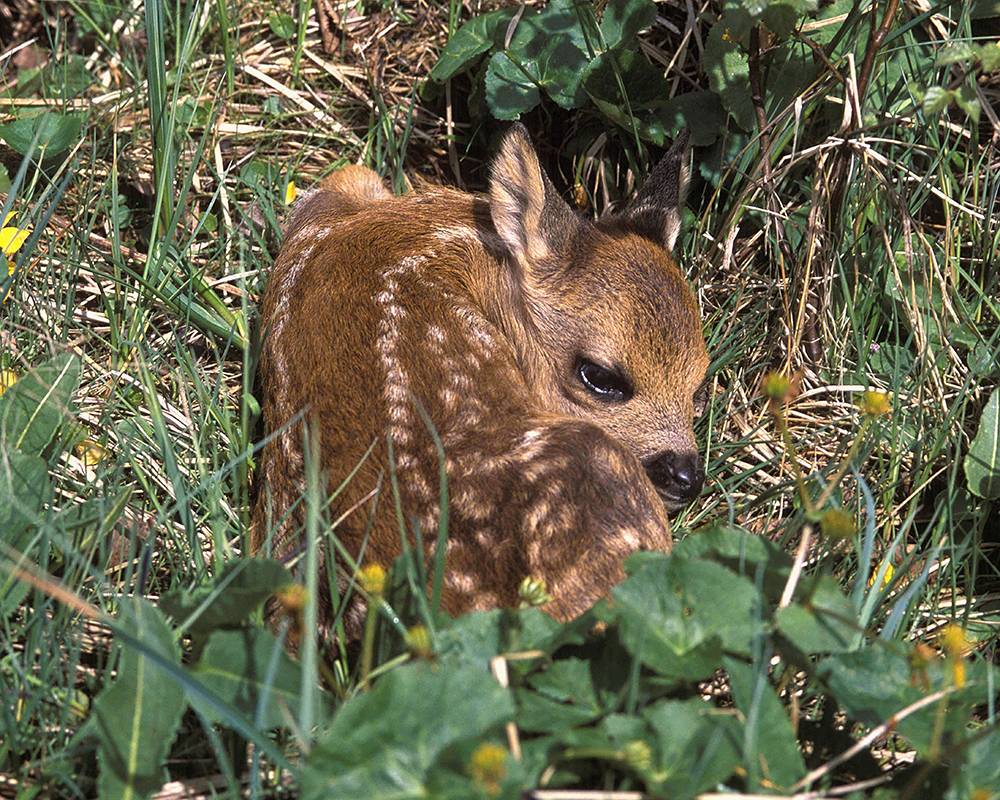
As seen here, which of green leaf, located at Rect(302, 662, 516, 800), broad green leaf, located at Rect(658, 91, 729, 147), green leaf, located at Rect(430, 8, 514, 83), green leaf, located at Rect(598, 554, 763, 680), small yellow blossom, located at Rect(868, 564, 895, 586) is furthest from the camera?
green leaf, located at Rect(430, 8, 514, 83)

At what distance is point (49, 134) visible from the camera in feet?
12.6

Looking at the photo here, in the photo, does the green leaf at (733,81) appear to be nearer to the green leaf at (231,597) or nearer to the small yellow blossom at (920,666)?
the small yellow blossom at (920,666)

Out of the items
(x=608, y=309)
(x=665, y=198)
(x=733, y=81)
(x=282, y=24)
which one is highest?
(x=282, y=24)

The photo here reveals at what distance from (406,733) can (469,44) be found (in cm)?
335

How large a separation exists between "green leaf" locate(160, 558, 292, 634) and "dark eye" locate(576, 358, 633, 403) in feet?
6.55

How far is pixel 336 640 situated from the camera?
2.59 m

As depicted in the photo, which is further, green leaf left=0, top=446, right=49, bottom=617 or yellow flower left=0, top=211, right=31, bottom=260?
yellow flower left=0, top=211, right=31, bottom=260

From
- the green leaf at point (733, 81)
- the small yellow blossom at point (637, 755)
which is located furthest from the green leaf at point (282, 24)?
the small yellow blossom at point (637, 755)

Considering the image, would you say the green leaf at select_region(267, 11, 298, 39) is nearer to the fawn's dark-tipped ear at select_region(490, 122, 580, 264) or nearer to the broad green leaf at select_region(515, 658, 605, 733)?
the fawn's dark-tipped ear at select_region(490, 122, 580, 264)

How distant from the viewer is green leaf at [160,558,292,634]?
201cm

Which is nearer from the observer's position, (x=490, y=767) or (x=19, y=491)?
(x=490, y=767)

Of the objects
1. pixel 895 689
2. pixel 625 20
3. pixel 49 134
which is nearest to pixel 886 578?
pixel 895 689

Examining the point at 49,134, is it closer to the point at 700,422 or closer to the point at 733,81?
the point at 733,81

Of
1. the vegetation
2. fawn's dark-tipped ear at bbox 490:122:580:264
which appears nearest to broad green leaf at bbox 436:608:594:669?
the vegetation
